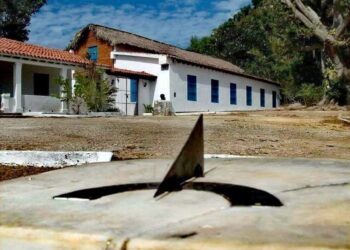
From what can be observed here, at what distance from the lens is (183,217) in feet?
5.52

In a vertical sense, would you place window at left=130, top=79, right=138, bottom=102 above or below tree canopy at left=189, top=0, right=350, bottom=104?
below

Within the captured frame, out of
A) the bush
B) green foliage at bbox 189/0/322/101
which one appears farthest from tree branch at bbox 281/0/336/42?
the bush

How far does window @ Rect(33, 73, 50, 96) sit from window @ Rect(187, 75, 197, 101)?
761 cm

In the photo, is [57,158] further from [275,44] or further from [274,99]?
[274,99]

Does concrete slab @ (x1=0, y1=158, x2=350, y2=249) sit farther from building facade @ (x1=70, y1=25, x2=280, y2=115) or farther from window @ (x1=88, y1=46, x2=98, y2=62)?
window @ (x1=88, y1=46, x2=98, y2=62)

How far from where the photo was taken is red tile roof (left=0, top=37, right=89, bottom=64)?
20106mm

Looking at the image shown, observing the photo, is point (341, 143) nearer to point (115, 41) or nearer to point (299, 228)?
point (299, 228)

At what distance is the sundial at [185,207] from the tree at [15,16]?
3630 cm

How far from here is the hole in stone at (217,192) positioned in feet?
6.54

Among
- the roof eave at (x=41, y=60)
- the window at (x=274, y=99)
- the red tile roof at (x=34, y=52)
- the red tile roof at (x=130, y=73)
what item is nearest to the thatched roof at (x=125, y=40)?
the red tile roof at (x=130, y=73)

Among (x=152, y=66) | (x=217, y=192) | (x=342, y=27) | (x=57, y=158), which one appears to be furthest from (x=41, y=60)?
(x=217, y=192)

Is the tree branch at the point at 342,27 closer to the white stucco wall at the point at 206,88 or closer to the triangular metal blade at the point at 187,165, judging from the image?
the white stucco wall at the point at 206,88

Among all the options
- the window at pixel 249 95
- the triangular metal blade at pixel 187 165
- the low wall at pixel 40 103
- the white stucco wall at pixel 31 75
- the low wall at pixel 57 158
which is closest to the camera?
the triangular metal blade at pixel 187 165

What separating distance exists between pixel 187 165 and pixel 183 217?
0.76 metres
